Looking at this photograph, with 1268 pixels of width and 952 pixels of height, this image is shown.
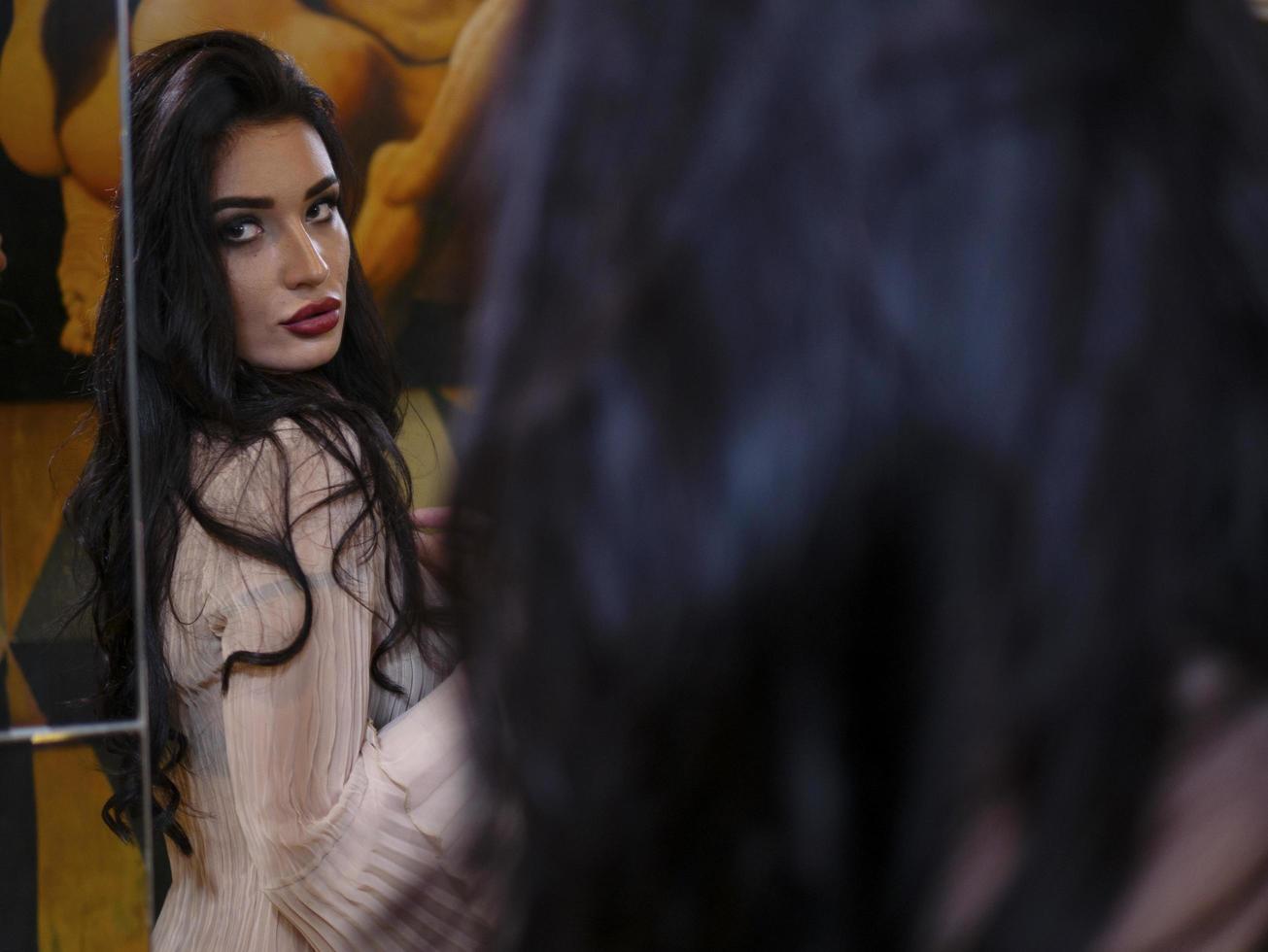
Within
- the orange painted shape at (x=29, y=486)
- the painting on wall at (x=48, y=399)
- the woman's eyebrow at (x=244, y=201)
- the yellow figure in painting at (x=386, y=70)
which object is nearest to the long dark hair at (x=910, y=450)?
the painting on wall at (x=48, y=399)

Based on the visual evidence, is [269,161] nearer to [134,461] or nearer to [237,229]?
[237,229]

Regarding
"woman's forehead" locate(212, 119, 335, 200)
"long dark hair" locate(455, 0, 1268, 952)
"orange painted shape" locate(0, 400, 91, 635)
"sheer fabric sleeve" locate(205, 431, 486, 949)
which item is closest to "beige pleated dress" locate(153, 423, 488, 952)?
"sheer fabric sleeve" locate(205, 431, 486, 949)

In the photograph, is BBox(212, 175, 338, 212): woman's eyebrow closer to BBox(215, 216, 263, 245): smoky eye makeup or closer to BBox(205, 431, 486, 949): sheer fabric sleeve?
BBox(215, 216, 263, 245): smoky eye makeup

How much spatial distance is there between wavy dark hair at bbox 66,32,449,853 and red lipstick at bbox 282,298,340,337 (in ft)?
0.15

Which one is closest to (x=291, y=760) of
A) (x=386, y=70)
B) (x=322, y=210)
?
(x=322, y=210)

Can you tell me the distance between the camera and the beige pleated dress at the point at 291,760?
977 mm

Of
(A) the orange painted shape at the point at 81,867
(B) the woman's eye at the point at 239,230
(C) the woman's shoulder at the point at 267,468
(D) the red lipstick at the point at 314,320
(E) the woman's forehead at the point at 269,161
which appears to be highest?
(E) the woman's forehead at the point at 269,161

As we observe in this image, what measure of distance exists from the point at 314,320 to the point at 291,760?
15.2 inches

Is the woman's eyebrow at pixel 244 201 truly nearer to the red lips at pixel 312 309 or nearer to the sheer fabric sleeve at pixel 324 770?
the red lips at pixel 312 309

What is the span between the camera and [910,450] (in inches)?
12.3

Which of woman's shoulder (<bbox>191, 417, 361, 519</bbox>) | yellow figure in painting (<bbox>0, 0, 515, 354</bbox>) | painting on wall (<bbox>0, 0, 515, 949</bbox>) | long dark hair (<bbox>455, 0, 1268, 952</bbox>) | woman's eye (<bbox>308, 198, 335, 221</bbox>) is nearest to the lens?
long dark hair (<bbox>455, 0, 1268, 952</bbox>)

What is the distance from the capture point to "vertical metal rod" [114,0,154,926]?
37.4 inches

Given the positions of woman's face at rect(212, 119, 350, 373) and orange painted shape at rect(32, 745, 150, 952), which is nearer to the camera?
orange painted shape at rect(32, 745, 150, 952)

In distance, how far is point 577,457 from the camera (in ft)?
1.10
